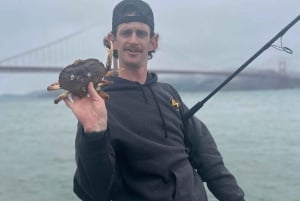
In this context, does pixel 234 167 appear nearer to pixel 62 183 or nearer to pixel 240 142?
pixel 62 183

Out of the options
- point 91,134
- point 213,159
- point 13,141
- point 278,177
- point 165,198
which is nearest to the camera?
point 91,134

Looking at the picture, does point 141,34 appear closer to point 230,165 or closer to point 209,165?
point 209,165

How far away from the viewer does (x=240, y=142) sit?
57.4 ft

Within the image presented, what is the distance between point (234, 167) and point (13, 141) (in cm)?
1426

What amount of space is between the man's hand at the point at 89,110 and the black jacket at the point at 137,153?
0.14 feet

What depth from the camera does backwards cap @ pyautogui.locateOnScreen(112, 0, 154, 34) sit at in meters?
2.49

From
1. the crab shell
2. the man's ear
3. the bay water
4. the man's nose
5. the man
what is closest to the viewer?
the crab shell

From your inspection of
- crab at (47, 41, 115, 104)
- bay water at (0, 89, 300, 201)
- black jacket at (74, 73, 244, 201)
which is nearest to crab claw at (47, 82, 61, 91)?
crab at (47, 41, 115, 104)

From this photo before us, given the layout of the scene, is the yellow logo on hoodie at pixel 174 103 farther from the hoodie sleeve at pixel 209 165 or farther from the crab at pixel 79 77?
the crab at pixel 79 77

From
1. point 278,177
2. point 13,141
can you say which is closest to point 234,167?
point 278,177

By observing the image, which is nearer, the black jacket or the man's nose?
the black jacket

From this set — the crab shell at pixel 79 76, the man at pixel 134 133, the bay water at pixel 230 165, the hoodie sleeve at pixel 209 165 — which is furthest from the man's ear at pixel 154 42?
the bay water at pixel 230 165

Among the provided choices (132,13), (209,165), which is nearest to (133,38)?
(132,13)

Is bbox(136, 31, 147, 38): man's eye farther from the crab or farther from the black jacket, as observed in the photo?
the crab
